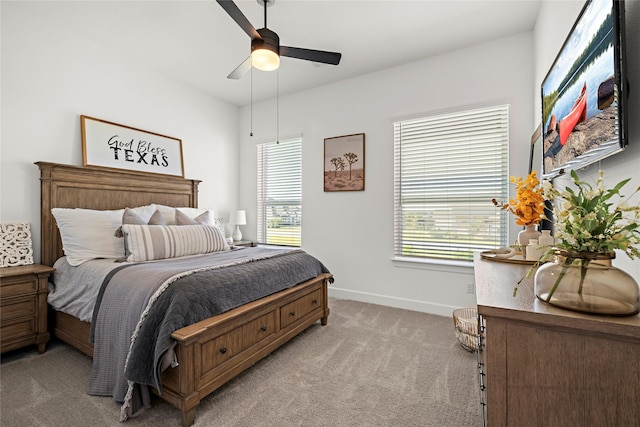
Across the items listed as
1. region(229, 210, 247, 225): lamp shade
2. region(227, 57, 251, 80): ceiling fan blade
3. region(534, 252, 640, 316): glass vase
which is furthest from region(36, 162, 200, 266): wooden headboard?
region(534, 252, 640, 316): glass vase

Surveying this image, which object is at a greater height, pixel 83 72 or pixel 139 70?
pixel 139 70

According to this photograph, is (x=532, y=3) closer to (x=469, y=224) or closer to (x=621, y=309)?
(x=469, y=224)

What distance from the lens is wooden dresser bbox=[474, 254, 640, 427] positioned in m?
0.69

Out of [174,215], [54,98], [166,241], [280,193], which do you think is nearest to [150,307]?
[166,241]

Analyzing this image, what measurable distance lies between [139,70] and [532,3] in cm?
407

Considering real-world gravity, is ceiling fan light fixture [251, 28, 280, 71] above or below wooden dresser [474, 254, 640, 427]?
above

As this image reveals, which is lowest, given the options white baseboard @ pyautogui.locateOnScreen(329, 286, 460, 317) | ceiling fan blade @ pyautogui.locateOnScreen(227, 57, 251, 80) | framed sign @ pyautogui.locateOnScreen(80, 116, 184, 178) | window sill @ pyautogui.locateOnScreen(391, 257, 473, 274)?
white baseboard @ pyautogui.locateOnScreen(329, 286, 460, 317)

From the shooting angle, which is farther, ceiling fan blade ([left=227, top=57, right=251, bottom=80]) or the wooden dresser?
ceiling fan blade ([left=227, top=57, right=251, bottom=80])

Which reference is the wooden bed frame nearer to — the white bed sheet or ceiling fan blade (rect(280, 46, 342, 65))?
the white bed sheet

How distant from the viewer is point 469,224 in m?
3.09

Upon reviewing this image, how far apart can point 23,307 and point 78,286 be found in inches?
20.2

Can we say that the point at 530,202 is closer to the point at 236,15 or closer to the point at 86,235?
the point at 236,15

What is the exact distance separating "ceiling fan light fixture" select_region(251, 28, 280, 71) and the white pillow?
193 cm

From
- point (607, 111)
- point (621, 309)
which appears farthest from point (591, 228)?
point (607, 111)
